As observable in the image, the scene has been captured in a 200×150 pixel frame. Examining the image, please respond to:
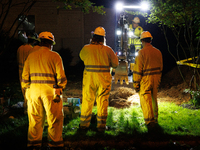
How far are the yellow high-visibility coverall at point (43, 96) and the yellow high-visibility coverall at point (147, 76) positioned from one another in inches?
77.0

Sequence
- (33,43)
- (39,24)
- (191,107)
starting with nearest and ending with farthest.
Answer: (33,43) → (191,107) → (39,24)

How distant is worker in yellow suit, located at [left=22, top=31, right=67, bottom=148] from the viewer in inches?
131

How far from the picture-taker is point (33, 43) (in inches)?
220

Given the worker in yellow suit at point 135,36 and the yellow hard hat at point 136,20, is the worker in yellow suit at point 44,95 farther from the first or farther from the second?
the yellow hard hat at point 136,20

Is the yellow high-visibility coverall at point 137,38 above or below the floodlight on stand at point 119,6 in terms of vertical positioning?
below

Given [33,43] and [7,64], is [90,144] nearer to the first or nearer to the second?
[33,43]

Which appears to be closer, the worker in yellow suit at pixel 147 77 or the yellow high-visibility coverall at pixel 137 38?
the worker in yellow suit at pixel 147 77

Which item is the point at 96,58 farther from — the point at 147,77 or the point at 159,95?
the point at 159,95

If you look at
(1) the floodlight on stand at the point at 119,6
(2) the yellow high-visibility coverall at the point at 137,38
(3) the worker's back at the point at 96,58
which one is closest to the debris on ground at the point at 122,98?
(3) the worker's back at the point at 96,58

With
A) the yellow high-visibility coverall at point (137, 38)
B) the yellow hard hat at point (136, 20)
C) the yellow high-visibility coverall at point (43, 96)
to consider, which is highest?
the yellow hard hat at point (136, 20)

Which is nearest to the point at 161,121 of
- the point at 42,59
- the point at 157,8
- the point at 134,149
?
the point at 134,149

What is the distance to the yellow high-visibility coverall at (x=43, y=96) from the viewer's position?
131 inches

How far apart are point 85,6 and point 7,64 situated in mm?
8442

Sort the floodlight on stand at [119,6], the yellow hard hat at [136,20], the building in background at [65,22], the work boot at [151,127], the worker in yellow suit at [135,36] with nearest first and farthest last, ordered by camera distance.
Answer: the work boot at [151,127], the floodlight on stand at [119,6], the worker in yellow suit at [135,36], the yellow hard hat at [136,20], the building in background at [65,22]
